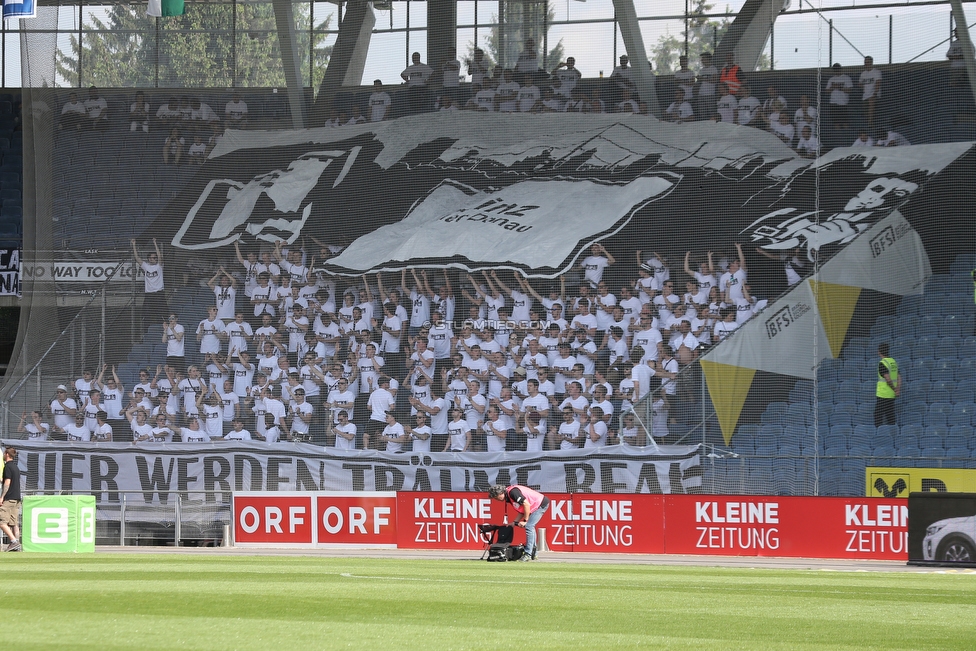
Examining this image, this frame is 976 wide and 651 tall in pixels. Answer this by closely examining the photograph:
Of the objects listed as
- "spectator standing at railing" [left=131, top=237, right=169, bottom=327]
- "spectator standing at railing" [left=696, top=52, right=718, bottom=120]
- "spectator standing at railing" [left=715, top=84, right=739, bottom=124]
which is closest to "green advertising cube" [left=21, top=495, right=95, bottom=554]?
"spectator standing at railing" [left=131, top=237, right=169, bottom=327]

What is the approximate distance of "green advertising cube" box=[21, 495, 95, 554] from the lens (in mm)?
18922

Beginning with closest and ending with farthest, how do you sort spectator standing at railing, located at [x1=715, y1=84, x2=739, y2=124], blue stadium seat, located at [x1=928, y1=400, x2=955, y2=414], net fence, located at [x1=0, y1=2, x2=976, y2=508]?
blue stadium seat, located at [x1=928, y1=400, x2=955, y2=414]
net fence, located at [x1=0, y1=2, x2=976, y2=508]
spectator standing at railing, located at [x1=715, y1=84, x2=739, y2=124]

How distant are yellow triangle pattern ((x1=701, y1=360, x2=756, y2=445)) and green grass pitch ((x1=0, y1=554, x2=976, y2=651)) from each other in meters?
5.46

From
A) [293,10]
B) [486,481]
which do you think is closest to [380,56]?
[293,10]

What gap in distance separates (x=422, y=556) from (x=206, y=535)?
13.3 ft

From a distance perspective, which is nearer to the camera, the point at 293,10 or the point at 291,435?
the point at 291,435

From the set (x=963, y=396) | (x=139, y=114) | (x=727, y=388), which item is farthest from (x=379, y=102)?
(x=963, y=396)

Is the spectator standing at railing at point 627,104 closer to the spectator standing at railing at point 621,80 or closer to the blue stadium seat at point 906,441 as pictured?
the spectator standing at railing at point 621,80

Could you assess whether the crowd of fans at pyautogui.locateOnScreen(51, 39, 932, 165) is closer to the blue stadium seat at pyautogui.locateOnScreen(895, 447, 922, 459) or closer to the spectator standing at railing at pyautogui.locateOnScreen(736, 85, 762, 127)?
the spectator standing at railing at pyautogui.locateOnScreen(736, 85, 762, 127)

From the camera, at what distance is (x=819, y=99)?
22.9 m

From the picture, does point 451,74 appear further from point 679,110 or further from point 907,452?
point 907,452

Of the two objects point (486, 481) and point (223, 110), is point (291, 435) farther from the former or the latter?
point (223, 110)

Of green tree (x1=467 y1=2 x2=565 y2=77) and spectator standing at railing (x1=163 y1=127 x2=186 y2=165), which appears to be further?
spectator standing at railing (x1=163 y1=127 x2=186 y2=165)

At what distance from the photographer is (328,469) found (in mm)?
21312
